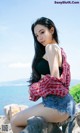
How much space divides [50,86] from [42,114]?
0.96 ft

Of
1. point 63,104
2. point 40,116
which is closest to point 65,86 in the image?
point 63,104

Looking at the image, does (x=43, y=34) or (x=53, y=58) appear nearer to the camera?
(x=53, y=58)

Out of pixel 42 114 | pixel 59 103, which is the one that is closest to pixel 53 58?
pixel 59 103

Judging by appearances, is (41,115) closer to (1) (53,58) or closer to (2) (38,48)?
(1) (53,58)

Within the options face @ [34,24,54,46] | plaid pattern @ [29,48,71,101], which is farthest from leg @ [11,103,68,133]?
face @ [34,24,54,46]

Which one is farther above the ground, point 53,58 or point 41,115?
point 53,58

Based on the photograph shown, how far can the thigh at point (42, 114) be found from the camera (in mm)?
3139

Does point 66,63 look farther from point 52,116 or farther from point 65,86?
point 52,116

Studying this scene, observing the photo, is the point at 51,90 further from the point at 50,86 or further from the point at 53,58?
the point at 53,58

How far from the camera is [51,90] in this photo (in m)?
3.14

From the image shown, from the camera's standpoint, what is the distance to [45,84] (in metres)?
3.18

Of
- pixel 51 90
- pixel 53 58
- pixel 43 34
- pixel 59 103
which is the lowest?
pixel 59 103

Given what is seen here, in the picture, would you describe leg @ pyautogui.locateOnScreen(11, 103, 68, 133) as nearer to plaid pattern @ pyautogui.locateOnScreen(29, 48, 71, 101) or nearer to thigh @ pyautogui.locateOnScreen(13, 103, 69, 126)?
thigh @ pyautogui.locateOnScreen(13, 103, 69, 126)

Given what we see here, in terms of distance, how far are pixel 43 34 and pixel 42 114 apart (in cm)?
85
